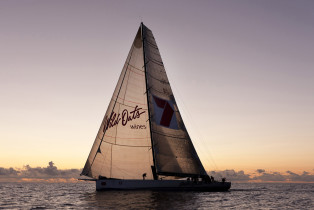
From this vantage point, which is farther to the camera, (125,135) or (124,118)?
(124,118)

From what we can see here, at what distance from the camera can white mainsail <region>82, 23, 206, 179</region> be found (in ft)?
124

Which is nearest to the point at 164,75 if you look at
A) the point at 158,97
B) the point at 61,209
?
the point at 158,97

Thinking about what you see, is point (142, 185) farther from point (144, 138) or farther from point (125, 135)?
point (125, 135)

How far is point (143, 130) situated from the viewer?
3897cm

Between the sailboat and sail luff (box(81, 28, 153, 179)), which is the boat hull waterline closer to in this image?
the sailboat

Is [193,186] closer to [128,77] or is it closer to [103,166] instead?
[103,166]

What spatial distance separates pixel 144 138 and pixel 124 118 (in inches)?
132

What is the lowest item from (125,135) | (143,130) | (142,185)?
(142,185)

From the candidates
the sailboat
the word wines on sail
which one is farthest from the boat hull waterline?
the word wines on sail

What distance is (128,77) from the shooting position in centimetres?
3997

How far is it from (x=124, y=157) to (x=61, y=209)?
427 inches

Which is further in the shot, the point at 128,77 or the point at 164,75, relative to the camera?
the point at 164,75

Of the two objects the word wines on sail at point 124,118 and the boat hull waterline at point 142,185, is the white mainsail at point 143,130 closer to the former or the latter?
the word wines on sail at point 124,118

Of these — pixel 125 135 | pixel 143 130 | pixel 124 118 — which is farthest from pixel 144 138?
pixel 124 118
